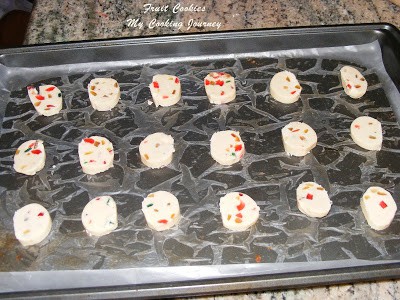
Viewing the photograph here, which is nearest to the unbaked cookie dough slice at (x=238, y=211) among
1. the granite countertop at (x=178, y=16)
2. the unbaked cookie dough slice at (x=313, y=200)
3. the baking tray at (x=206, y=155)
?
the baking tray at (x=206, y=155)

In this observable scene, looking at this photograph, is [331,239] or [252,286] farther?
[331,239]

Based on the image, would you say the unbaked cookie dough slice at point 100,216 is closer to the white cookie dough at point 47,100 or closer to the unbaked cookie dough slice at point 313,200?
the white cookie dough at point 47,100

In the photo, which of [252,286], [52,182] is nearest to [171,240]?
[252,286]

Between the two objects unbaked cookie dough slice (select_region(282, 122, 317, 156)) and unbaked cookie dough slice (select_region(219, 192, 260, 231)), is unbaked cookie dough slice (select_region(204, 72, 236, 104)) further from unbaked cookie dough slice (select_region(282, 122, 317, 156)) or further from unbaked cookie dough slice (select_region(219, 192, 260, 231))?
unbaked cookie dough slice (select_region(219, 192, 260, 231))

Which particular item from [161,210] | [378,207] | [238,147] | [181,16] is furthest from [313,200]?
[181,16]

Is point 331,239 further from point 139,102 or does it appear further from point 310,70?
point 139,102

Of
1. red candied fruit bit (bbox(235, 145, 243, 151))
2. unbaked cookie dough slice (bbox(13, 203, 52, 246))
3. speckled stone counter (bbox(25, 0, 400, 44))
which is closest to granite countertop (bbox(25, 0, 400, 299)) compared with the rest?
speckled stone counter (bbox(25, 0, 400, 44))
